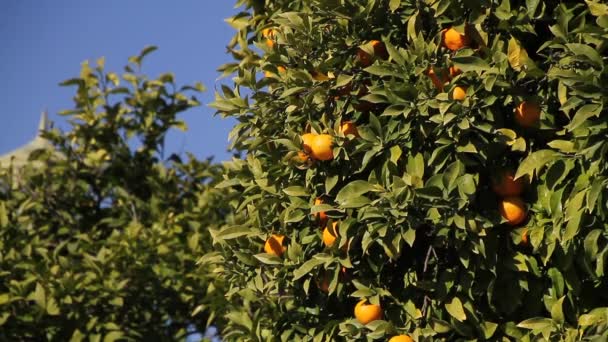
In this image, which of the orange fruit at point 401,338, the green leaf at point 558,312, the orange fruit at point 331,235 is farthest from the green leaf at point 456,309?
the orange fruit at point 331,235

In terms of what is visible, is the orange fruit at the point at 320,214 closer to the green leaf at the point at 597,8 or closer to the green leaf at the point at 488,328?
the green leaf at the point at 488,328

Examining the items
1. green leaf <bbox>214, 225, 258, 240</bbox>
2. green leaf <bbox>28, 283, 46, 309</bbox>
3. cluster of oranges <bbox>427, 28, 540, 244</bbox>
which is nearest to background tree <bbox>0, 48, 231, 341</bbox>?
green leaf <bbox>28, 283, 46, 309</bbox>

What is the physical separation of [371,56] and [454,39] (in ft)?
0.86

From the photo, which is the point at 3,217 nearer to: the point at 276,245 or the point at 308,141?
the point at 276,245

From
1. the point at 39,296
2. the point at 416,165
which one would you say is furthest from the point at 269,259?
the point at 39,296

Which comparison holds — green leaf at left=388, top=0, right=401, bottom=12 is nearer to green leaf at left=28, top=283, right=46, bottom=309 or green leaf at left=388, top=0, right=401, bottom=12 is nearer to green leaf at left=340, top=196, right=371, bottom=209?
green leaf at left=340, top=196, right=371, bottom=209

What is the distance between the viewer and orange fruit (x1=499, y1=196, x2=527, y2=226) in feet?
9.04

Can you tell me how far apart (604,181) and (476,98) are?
41 centimetres

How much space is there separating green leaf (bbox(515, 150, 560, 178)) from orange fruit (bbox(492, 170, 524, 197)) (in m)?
0.07

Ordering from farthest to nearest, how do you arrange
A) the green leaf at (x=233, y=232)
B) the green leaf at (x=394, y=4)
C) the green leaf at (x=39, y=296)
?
the green leaf at (x=39, y=296) → the green leaf at (x=233, y=232) → the green leaf at (x=394, y=4)

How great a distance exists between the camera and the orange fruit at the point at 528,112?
2750mm

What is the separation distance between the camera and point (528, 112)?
2750 mm

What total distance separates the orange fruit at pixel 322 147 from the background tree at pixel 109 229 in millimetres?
2091

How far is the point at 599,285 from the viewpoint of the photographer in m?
2.73
